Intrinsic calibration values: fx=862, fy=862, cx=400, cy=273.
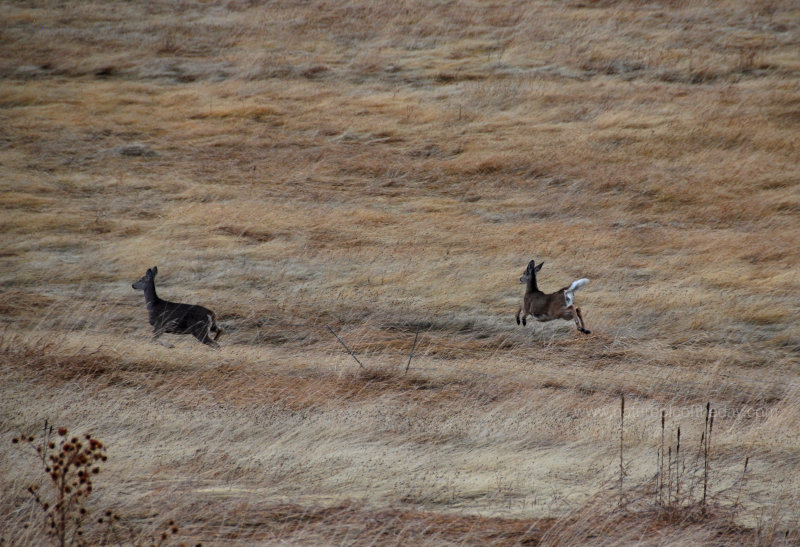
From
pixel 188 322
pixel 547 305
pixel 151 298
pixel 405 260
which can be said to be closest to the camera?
pixel 188 322

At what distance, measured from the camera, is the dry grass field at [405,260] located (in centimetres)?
721

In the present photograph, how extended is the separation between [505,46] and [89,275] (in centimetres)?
1662

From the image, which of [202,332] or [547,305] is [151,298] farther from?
[547,305]

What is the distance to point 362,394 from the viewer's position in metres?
10.3

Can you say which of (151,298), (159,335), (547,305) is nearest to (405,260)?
(547,305)

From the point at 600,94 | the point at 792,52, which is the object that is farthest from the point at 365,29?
the point at 792,52

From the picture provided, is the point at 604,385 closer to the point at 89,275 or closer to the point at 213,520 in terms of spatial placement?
the point at 213,520

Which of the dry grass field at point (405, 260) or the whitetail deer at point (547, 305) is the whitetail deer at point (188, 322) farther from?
the whitetail deer at point (547, 305)

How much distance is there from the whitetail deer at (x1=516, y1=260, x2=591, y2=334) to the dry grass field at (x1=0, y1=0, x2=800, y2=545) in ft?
1.26

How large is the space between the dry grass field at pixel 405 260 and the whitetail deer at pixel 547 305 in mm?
385

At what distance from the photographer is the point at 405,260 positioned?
16.0 m

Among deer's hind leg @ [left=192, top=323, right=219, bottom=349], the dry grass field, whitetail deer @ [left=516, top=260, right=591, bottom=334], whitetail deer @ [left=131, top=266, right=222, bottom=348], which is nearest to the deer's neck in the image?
whitetail deer @ [left=131, top=266, right=222, bottom=348]

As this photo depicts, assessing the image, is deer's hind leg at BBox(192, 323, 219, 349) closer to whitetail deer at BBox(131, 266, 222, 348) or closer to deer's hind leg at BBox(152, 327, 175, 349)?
whitetail deer at BBox(131, 266, 222, 348)

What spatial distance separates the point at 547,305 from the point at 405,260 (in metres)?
3.88
